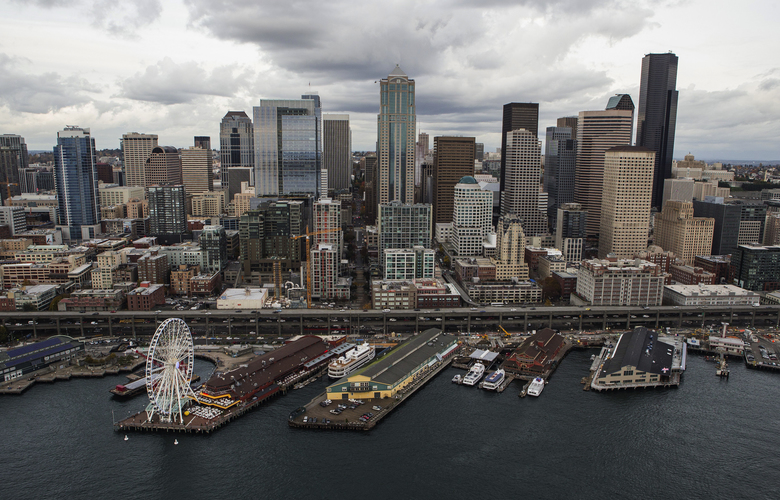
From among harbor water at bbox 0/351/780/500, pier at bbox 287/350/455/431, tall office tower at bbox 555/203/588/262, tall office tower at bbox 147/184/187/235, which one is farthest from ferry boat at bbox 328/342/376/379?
tall office tower at bbox 147/184/187/235

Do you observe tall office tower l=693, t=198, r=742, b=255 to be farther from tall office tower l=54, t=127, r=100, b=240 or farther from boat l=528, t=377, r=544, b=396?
tall office tower l=54, t=127, r=100, b=240

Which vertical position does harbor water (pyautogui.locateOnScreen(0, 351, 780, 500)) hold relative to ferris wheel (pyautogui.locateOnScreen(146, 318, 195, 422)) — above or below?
below

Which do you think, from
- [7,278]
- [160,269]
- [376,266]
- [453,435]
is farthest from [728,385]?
[7,278]

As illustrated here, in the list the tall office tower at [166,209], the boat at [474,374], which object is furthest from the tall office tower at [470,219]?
the tall office tower at [166,209]

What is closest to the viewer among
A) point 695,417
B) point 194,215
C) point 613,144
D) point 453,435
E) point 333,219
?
point 453,435

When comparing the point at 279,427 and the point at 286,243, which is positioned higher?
the point at 286,243

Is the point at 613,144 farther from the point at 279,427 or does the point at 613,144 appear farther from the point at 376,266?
the point at 279,427
